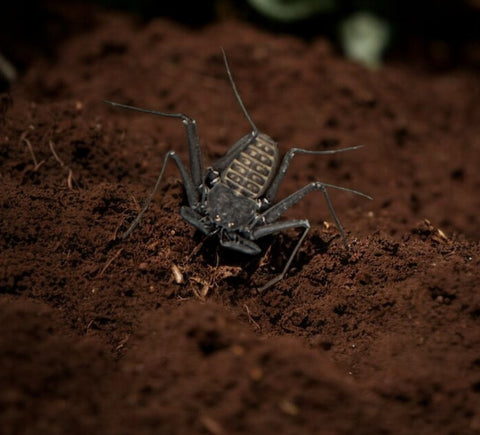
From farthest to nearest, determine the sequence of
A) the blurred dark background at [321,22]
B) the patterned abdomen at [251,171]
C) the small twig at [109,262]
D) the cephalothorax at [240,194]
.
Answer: the blurred dark background at [321,22] < the patterned abdomen at [251,171] < the cephalothorax at [240,194] < the small twig at [109,262]

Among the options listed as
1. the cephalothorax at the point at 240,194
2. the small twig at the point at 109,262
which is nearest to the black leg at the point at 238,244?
the cephalothorax at the point at 240,194

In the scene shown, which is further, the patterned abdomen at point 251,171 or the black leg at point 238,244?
the patterned abdomen at point 251,171

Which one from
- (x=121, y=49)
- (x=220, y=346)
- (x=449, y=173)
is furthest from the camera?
(x=121, y=49)

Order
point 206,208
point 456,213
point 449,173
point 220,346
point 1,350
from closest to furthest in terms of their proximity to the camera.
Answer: point 1,350 → point 220,346 → point 206,208 → point 456,213 → point 449,173

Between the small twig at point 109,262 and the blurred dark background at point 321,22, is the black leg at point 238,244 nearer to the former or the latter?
the small twig at point 109,262

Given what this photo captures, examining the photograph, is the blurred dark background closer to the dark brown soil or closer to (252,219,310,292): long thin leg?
the dark brown soil

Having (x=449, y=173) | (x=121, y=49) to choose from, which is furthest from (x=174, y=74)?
(x=449, y=173)

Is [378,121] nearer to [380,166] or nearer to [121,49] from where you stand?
[380,166]

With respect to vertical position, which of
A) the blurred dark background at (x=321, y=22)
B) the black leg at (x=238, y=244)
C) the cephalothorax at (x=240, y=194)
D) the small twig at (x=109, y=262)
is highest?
the blurred dark background at (x=321, y=22)
